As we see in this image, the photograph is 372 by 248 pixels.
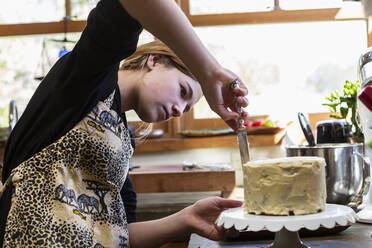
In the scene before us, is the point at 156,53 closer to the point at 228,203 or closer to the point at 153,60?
the point at 153,60

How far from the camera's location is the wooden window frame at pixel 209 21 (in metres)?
3.24

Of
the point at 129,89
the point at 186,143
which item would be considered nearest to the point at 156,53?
the point at 129,89

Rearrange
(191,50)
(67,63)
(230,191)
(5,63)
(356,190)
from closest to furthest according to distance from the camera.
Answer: (191,50), (67,63), (356,190), (230,191), (5,63)

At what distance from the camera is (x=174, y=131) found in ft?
11.0

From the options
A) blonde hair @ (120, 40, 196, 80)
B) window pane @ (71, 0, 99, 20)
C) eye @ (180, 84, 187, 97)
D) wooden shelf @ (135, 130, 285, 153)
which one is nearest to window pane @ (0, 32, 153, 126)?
window pane @ (71, 0, 99, 20)

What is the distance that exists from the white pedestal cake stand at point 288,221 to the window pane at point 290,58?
7.86 ft

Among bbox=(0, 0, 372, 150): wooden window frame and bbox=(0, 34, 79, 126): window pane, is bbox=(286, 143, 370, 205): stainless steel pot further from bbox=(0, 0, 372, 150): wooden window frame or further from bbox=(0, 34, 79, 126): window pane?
bbox=(0, 34, 79, 126): window pane

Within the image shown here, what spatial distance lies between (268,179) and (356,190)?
0.48 meters

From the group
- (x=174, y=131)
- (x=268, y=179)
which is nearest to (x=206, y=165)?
(x=174, y=131)

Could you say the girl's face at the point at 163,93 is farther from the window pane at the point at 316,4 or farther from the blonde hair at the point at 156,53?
the window pane at the point at 316,4

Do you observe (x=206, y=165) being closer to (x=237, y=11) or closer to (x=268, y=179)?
(x=237, y=11)

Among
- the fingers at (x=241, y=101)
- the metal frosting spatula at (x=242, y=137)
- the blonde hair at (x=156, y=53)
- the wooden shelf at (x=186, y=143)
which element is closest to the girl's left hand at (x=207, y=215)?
the metal frosting spatula at (x=242, y=137)

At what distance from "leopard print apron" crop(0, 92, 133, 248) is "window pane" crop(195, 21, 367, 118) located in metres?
2.18

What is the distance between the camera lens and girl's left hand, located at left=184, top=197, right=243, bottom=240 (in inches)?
43.9
